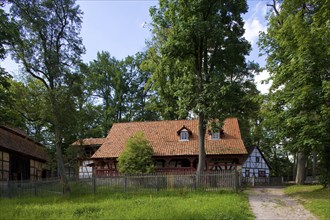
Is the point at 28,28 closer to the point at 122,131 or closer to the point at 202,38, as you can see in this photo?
the point at 202,38

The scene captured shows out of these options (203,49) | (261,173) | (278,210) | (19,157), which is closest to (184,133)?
(203,49)

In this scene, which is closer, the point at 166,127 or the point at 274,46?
the point at 274,46

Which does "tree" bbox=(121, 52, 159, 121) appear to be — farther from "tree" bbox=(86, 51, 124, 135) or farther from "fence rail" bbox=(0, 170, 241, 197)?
"fence rail" bbox=(0, 170, 241, 197)

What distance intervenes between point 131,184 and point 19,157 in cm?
1516

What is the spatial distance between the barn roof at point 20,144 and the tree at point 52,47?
6.51 meters

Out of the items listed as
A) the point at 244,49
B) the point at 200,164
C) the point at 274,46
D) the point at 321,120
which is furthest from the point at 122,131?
the point at 321,120

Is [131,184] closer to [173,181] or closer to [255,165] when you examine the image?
[173,181]

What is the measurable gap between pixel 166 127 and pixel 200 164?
1285cm

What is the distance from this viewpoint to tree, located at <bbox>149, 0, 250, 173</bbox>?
26625mm

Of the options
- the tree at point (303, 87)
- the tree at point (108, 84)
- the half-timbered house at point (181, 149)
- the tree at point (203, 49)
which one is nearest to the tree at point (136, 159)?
the half-timbered house at point (181, 149)

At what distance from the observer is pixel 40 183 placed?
2538 cm

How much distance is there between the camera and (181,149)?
3606cm

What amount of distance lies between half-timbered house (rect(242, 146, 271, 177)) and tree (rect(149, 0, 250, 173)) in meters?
17.3

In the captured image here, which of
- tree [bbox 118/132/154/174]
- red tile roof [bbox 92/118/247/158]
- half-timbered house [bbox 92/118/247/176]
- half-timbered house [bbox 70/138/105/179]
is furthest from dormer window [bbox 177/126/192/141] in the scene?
half-timbered house [bbox 70/138/105/179]
